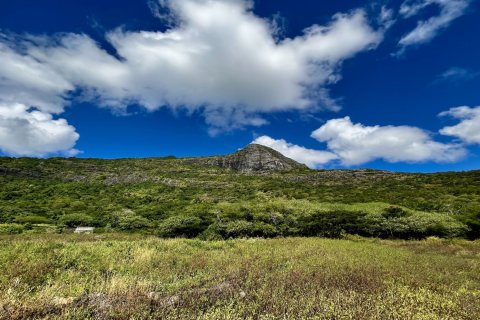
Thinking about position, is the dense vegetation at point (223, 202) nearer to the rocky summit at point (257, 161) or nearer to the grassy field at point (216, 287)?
the rocky summit at point (257, 161)

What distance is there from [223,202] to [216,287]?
1744 inches

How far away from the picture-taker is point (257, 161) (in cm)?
12862

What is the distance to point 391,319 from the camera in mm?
6434

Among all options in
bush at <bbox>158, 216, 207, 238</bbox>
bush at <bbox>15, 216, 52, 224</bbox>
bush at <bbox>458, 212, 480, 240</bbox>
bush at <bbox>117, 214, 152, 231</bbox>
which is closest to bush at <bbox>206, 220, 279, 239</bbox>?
bush at <bbox>158, 216, 207, 238</bbox>

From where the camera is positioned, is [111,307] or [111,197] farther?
[111,197]

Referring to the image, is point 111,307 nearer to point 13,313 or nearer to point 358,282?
point 13,313

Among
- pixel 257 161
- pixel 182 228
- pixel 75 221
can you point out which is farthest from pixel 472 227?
pixel 257 161

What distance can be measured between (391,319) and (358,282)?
3.16m

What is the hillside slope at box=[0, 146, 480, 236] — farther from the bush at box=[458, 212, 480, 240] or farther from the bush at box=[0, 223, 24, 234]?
the bush at box=[0, 223, 24, 234]

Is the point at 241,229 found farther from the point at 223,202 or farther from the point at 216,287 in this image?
the point at 223,202

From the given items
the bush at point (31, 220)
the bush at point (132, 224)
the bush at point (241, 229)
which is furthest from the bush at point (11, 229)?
the bush at point (241, 229)

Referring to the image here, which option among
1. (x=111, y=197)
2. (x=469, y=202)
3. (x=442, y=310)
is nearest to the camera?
(x=442, y=310)

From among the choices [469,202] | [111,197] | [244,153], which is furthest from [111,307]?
[244,153]

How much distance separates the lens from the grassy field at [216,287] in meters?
6.57
